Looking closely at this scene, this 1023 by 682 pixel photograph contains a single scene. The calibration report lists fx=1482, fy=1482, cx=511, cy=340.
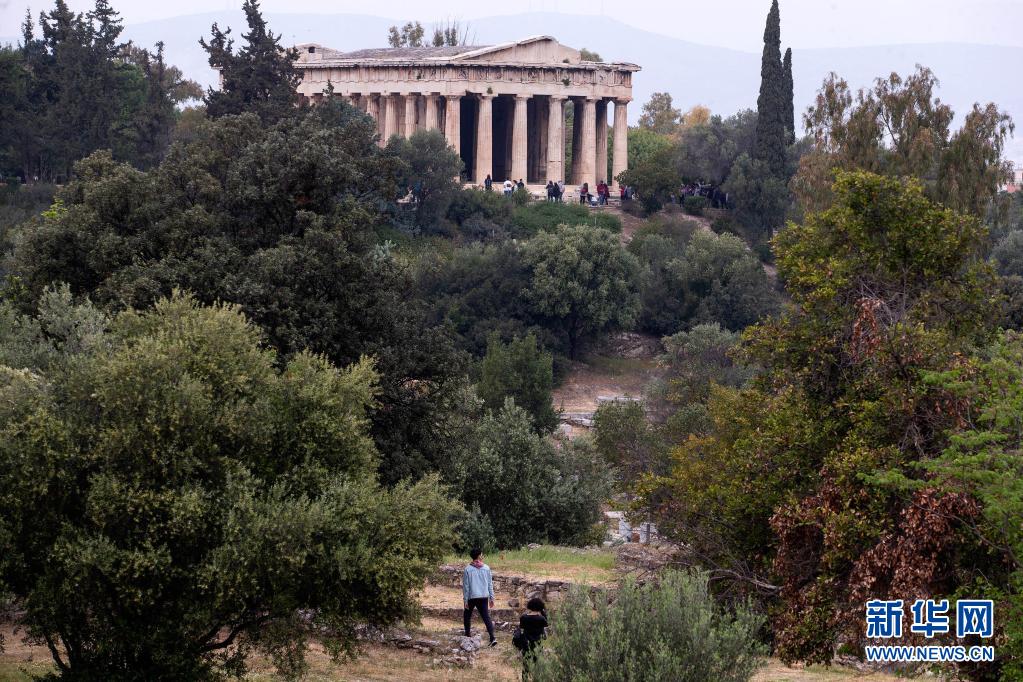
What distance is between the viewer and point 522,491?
3164cm

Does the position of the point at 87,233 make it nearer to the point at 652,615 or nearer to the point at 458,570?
the point at 458,570

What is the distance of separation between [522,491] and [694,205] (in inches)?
1832

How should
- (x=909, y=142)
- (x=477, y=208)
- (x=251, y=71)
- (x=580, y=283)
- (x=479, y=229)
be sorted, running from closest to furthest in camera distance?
1. (x=909, y=142)
2. (x=251, y=71)
3. (x=580, y=283)
4. (x=479, y=229)
5. (x=477, y=208)

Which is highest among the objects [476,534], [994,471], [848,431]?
[994,471]

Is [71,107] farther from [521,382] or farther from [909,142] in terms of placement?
[909,142]

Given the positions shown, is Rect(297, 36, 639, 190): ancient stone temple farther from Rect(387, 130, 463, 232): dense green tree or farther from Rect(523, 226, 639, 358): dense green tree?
Rect(523, 226, 639, 358): dense green tree

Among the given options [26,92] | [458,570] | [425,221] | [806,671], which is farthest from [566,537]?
[26,92]

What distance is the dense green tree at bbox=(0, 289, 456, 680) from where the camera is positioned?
1472cm

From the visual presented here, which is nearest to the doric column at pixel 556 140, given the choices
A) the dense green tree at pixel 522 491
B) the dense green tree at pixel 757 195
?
the dense green tree at pixel 757 195

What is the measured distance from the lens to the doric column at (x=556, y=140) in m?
78.6

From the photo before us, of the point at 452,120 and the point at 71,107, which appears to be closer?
the point at 71,107

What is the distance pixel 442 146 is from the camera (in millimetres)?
69875

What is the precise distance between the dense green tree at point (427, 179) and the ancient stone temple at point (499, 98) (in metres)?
Result: 6.25

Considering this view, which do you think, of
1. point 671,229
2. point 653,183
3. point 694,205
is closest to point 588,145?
point 653,183
